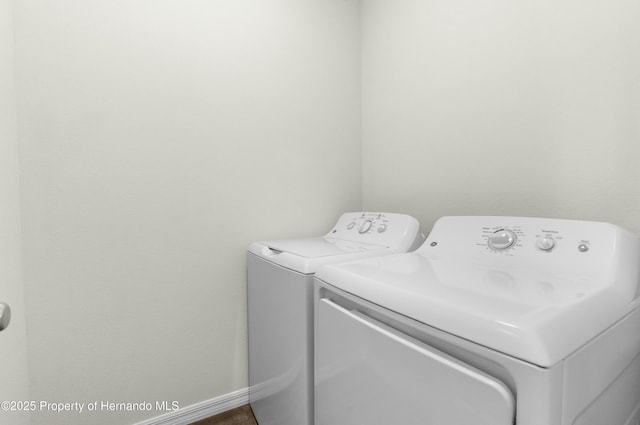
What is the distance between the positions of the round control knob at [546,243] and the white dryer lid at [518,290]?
0.02 metres

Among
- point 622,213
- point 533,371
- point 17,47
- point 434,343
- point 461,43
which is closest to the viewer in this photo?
point 533,371

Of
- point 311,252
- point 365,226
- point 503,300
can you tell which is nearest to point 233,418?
point 311,252

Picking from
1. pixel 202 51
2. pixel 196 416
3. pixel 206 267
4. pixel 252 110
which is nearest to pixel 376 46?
pixel 252 110

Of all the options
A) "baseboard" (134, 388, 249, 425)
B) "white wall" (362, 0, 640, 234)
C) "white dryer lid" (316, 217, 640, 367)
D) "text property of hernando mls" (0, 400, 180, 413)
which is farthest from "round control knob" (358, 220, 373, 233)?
"text property of hernando mls" (0, 400, 180, 413)

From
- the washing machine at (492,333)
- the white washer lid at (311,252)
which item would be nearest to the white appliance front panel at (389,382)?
the washing machine at (492,333)

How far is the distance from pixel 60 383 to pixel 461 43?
79.0 inches

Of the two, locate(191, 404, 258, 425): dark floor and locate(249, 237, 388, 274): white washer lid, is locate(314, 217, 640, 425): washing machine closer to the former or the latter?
locate(249, 237, 388, 274): white washer lid

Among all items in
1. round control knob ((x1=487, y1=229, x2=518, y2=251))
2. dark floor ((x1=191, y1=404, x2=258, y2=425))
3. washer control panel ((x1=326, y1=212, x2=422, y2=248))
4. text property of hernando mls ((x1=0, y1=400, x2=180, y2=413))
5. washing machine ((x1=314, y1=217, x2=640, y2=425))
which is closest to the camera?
washing machine ((x1=314, y1=217, x2=640, y2=425))

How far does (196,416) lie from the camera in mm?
1306

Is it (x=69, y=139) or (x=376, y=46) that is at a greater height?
(x=376, y=46)

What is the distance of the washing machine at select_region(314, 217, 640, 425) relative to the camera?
0.42m

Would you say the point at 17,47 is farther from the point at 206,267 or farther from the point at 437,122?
the point at 437,122

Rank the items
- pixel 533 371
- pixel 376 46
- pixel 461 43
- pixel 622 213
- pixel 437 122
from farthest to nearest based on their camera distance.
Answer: pixel 376 46 → pixel 437 122 → pixel 461 43 → pixel 622 213 → pixel 533 371

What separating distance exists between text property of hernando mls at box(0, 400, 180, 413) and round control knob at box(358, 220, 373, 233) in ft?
3.54
